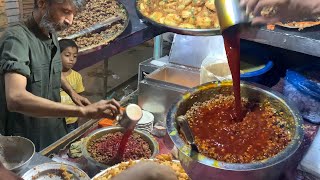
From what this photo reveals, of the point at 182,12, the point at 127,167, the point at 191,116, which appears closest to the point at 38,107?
the point at 127,167

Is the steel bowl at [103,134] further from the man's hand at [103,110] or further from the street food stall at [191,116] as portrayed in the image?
the man's hand at [103,110]

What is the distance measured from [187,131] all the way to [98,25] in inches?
78.2

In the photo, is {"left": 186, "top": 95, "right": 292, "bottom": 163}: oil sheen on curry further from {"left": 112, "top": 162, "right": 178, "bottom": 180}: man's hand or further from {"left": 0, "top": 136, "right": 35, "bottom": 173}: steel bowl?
{"left": 0, "top": 136, "right": 35, "bottom": 173}: steel bowl

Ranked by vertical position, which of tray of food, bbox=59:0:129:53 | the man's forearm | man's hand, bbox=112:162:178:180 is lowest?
the man's forearm

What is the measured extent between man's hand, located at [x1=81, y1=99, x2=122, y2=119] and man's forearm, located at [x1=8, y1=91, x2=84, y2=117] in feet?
0.14

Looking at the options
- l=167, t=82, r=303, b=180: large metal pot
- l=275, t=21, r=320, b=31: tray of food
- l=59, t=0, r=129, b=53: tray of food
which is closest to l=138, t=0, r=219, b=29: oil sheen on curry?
l=59, t=0, r=129, b=53: tray of food

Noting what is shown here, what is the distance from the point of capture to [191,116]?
212 cm

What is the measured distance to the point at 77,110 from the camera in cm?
265

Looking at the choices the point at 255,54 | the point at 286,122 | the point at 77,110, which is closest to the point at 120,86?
the point at 255,54

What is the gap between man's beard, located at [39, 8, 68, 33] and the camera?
9.17 ft

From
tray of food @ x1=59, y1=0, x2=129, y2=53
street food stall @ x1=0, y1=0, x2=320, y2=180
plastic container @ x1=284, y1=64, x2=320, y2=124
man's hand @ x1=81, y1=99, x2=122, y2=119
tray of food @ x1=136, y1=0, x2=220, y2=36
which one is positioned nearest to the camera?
street food stall @ x1=0, y1=0, x2=320, y2=180

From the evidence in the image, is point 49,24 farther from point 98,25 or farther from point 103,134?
point 103,134

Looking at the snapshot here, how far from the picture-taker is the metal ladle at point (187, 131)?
1.75 metres

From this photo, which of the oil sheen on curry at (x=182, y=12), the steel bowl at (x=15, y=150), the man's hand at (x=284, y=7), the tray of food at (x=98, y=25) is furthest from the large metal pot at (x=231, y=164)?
the oil sheen on curry at (x=182, y=12)
